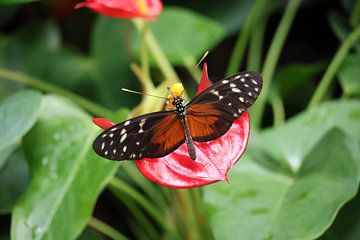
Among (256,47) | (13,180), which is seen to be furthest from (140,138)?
(256,47)

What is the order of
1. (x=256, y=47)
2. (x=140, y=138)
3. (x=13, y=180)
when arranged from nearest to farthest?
(x=140, y=138), (x=13, y=180), (x=256, y=47)

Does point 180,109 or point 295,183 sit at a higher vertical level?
point 180,109

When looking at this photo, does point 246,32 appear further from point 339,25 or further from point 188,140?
point 188,140

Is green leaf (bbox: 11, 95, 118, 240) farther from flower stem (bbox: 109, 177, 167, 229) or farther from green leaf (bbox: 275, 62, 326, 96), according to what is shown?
green leaf (bbox: 275, 62, 326, 96)

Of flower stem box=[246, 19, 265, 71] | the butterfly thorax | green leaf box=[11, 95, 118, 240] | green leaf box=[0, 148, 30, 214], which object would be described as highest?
the butterfly thorax

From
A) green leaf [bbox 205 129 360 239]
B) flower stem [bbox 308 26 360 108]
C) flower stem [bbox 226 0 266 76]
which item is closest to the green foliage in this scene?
green leaf [bbox 205 129 360 239]

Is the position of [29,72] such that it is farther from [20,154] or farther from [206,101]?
[206,101]

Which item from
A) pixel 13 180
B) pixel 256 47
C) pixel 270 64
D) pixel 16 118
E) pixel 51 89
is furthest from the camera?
pixel 256 47

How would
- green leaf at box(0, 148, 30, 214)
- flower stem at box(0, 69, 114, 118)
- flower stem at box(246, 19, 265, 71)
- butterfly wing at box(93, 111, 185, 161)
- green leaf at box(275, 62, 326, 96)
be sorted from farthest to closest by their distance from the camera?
flower stem at box(246, 19, 265, 71)
green leaf at box(275, 62, 326, 96)
flower stem at box(0, 69, 114, 118)
green leaf at box(0, 148, 30, 214)
butterfly wing at box(93, 111, 185, 161)
